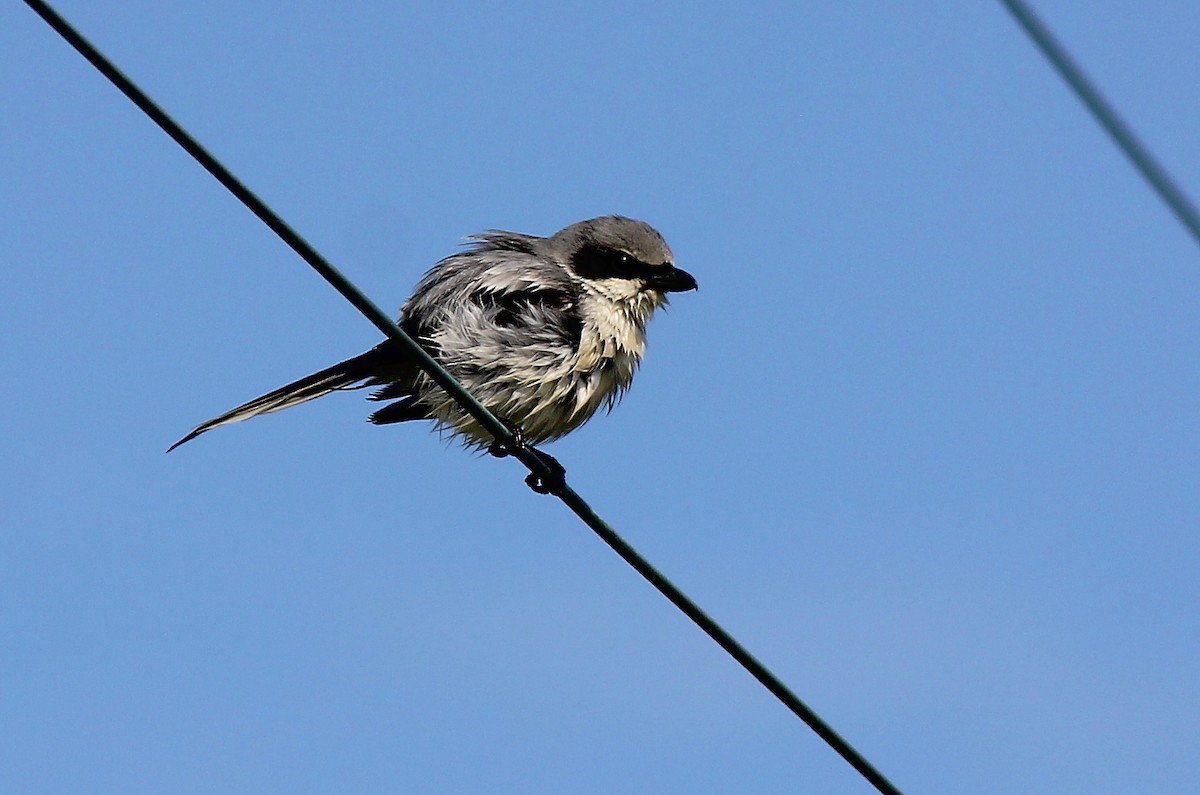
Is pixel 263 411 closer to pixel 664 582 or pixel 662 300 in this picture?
pixel 662 300

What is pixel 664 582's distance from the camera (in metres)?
4.29

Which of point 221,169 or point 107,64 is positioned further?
point 221,169

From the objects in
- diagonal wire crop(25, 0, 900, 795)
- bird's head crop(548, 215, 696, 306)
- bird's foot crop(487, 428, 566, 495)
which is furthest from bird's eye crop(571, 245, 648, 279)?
diagonal wire crop(25, 0, 900, 795)

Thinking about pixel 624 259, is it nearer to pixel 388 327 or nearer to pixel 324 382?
pixel 324 382

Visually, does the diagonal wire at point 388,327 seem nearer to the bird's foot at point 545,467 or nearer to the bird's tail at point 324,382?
the bird's foot at point 545,467

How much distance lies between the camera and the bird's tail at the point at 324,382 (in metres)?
7.04

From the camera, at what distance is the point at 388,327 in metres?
4.14

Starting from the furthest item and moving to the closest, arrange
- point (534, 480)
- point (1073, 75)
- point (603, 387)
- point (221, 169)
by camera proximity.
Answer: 1. point (603, 387)
2. point (534, 480)
3. point (221, 169)
4. point (1073, 75)

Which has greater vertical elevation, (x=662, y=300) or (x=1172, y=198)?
→ (x=662, y=300)

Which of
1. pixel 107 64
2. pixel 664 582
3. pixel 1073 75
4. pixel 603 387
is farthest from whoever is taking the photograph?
pixel 603 387

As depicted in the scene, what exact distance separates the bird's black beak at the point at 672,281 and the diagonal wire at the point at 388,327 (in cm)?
266

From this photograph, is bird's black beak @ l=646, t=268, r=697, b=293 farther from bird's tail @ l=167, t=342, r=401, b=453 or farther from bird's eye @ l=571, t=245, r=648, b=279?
bird's tail @ l=167, t=342, r=401, b=453

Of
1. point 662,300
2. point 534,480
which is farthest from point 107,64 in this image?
point 662,300

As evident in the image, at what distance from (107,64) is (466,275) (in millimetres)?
3646
